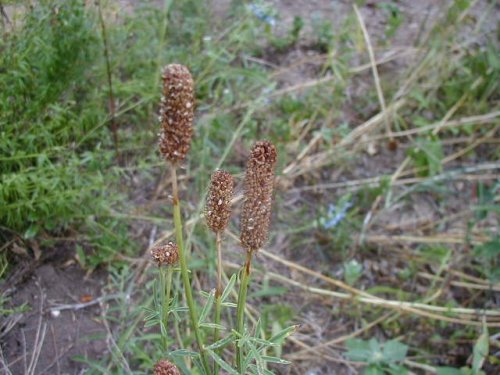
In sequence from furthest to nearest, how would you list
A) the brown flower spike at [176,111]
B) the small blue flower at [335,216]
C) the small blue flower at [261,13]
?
the small blue flower at [261,13], the small blue flower at [335,216], the brown flower spike at [176,111]

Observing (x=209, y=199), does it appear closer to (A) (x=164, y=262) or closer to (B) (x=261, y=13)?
(A) (x=164, y=262)

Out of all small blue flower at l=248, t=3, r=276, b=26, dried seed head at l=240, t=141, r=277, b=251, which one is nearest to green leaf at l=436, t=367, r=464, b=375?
dried seed head at l=240, t=141, r=277, b=251

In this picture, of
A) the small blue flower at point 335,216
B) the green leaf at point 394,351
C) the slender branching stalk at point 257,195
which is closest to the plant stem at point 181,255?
the slender branching stalk at point 257,195

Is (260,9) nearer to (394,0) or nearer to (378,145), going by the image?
(378,145)

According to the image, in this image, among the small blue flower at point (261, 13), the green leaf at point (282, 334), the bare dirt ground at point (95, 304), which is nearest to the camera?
the green leaf at point (282, 334)

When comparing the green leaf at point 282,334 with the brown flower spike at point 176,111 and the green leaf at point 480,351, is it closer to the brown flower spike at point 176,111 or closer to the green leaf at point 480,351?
the brown flower spike at point 176,111

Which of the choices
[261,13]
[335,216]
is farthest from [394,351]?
[261,13]
